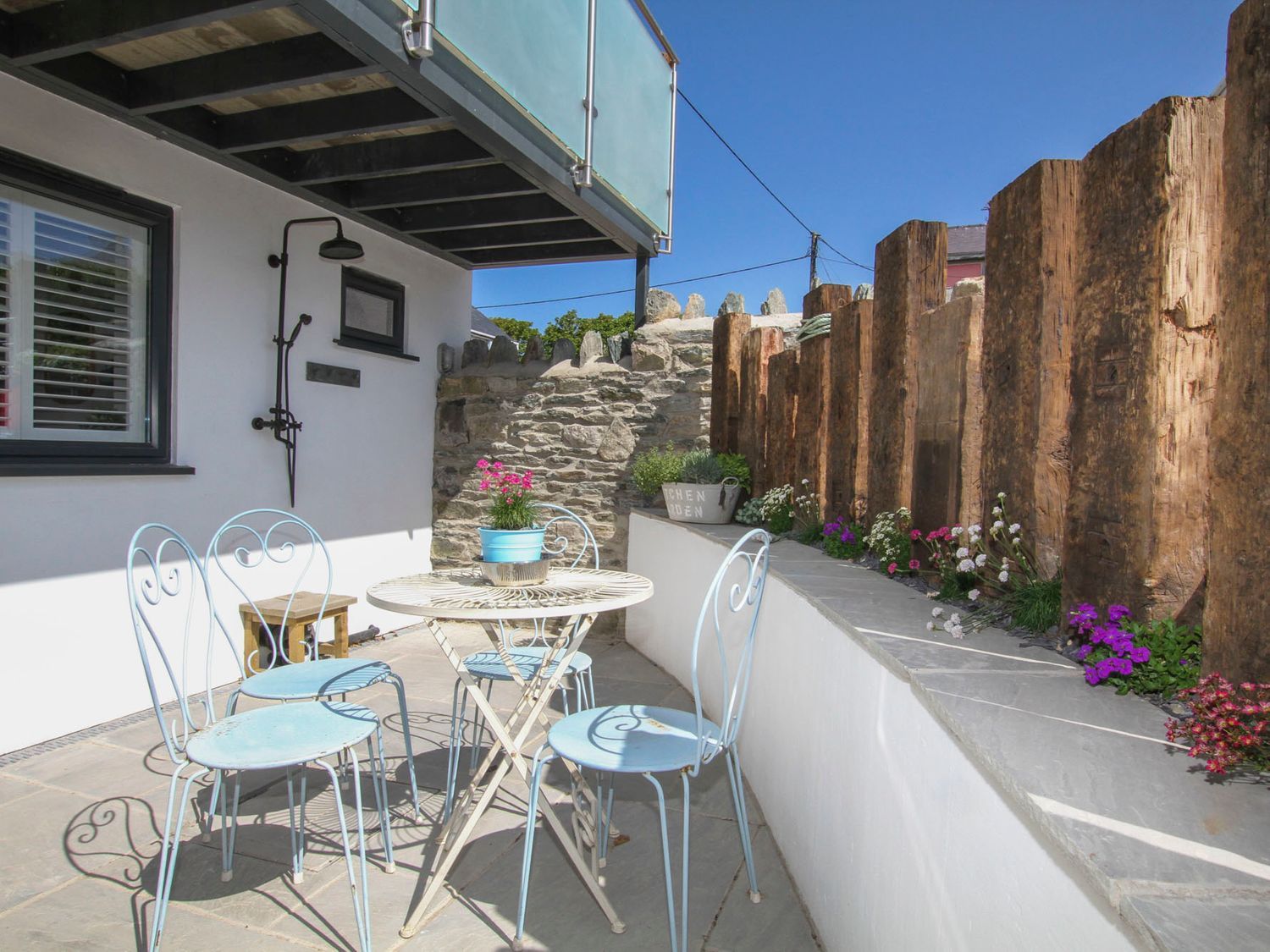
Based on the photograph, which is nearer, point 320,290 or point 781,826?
point 781,826

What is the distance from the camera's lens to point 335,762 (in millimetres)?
3164

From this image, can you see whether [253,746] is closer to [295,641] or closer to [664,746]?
[664,746]

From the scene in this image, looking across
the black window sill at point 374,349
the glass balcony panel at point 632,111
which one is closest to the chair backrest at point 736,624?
the glass balcony panel at point 632,111

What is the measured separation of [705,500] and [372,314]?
2.76 meters

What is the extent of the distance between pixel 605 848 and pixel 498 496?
117cm

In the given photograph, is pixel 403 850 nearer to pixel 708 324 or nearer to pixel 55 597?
pixel 55 597

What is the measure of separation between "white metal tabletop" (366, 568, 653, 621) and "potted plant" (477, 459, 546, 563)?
0.35 ft

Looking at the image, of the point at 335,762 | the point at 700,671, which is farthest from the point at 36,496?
the point at 700,671

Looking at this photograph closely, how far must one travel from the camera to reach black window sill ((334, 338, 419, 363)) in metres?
4.91

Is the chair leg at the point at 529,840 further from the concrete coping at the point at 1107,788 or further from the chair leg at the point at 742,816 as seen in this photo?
the concrete coping at the point at 1107,788

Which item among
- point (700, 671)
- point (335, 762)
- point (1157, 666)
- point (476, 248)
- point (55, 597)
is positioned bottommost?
point (335, 762)

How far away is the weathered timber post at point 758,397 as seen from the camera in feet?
14.0

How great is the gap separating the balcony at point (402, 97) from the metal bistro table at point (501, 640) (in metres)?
1.97

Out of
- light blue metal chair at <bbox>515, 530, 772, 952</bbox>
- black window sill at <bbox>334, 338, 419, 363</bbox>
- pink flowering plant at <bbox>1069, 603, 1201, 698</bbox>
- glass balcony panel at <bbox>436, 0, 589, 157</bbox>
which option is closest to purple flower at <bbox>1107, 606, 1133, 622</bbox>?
pink flowering plant at <bbox>1069, 603, 1201, 698</bbox>
